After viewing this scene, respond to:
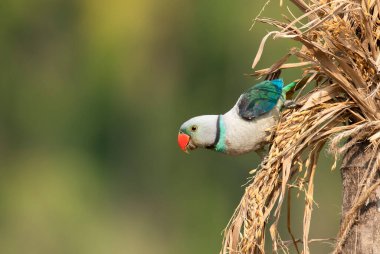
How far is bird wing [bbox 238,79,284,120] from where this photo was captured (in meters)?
3.74

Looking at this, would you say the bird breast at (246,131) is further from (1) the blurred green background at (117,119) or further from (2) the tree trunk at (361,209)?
(1) the blurred green background at (117,119)

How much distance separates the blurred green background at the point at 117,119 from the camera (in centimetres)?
1270

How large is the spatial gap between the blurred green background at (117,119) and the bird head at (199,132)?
770cm

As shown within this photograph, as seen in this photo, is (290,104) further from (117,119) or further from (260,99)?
(117,119)

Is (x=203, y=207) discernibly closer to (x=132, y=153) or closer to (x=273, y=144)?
(x=132, y=153)

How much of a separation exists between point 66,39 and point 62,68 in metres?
0.52

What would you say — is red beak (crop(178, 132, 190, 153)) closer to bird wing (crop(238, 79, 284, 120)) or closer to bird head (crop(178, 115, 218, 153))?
bird head (crop(178, 115, 218, 153))

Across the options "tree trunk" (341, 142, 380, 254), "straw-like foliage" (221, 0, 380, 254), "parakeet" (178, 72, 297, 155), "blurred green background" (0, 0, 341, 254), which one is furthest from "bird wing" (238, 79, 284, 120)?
"blurred green background" (0, 0, 341, 254)

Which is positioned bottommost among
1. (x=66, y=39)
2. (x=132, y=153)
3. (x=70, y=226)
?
(x=70, y=226)

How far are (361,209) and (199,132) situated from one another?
1.19m

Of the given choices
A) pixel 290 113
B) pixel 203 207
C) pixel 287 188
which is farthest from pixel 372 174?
pixel 203 207

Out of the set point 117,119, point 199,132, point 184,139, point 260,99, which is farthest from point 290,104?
point 117,119

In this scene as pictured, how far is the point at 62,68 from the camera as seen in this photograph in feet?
49.7

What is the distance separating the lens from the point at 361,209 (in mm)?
2967
